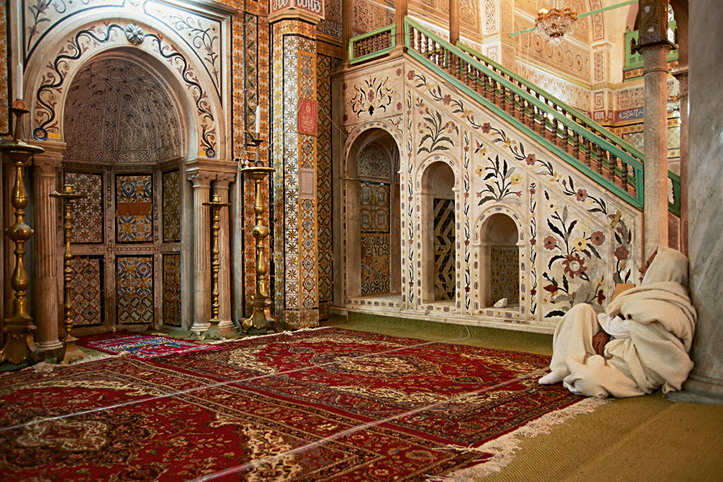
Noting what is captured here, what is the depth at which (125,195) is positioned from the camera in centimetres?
838

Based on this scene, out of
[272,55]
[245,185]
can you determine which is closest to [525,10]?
[272,55]

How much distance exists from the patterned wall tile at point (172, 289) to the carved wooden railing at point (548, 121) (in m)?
4.46

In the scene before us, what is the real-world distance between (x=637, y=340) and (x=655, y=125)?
3.37m

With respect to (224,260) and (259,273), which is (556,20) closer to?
(259,273)

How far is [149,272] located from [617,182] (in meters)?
6.33

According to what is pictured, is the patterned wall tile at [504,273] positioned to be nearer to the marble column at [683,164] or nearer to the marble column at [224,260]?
the marble column at [683,164]

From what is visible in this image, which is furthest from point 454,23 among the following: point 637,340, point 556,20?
point 637,340

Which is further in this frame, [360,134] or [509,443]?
[360,134]

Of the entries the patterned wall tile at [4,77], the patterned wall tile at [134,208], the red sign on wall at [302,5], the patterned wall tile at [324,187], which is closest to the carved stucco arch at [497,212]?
the patterned wall tile at [324,187]

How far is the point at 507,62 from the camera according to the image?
1210 cm

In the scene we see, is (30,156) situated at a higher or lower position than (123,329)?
higher

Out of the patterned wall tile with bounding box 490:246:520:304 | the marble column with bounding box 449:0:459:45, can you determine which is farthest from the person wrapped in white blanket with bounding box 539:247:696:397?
the marble column with bounding box 449:0:459:45

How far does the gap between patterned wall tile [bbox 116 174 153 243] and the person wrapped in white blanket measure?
6148 millimetres

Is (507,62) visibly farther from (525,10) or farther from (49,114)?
(49,114)
